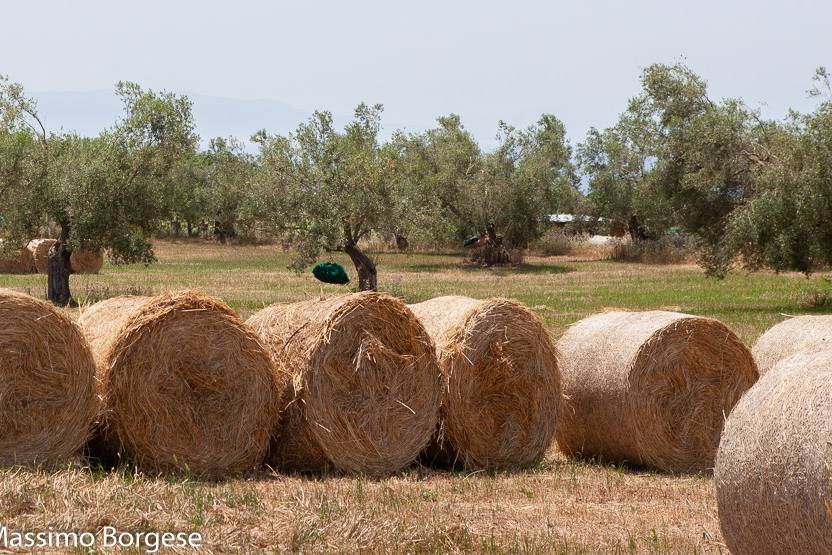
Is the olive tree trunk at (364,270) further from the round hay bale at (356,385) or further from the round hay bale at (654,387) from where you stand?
the round hay bale at (356,385)

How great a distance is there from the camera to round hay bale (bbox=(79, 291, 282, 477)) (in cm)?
897

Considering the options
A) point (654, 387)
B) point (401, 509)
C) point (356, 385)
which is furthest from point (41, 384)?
point (654, 387)

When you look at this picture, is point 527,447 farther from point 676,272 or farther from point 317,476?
point 676,272

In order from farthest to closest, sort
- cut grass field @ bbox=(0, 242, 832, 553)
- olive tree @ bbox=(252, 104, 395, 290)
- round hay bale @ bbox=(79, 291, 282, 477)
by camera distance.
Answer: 1. olive tree @ bbox=(252, 104, 395, 290)
2. round hay bale @ bbox=(79, 291, 282, 477)
3. cut grass field @ bbox=(0, 242, 832, 553)

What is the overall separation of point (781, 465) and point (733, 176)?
24.2 m

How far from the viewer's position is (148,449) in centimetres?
901

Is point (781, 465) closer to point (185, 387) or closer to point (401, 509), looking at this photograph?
point (401, 509)

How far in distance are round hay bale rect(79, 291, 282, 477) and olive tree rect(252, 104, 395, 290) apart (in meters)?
21.9

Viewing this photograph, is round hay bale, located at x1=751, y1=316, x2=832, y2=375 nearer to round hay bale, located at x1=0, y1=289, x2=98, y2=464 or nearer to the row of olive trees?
round hay bale, located at x1=0, y1=289, x2=98, y2=464

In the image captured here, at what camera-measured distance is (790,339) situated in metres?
11.0

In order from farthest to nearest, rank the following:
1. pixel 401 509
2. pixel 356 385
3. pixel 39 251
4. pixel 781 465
Answer: 1. pixel 39 251
2. pixel 356 385
3. pixel 401 509
4. pixel 781 465

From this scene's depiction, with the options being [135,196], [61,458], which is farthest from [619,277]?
[61,458]

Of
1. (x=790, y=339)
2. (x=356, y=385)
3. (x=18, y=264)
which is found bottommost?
(x=18, y=264)

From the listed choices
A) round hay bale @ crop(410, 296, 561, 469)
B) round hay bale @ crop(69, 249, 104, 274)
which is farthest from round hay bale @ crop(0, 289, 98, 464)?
round hay bale @ crop(69, 249, 104, 274)
